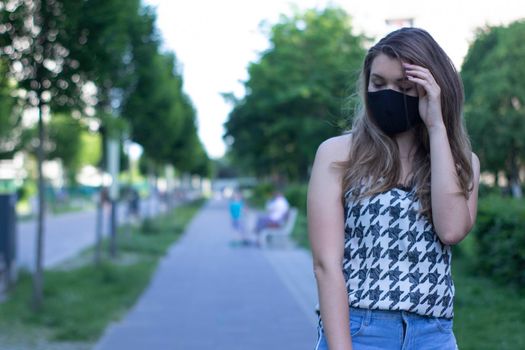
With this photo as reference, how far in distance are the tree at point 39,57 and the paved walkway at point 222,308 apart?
1.58 m

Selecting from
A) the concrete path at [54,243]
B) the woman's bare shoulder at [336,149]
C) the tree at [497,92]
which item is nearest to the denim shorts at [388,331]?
the woman's bare shoulder at [336,149]

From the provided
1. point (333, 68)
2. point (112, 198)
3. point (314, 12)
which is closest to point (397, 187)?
point (112, 198)

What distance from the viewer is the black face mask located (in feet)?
7.28

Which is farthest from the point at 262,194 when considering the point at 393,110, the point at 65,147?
the point at 393,110

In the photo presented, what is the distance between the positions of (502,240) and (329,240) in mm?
7985

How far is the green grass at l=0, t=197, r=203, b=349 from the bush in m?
4.34

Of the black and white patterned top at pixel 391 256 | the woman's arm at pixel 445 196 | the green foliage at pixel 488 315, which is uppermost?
the woman's arm at pixel 445 196

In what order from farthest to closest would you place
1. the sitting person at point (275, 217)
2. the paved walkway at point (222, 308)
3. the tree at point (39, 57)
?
the sitting person at point (275, 217) → the tree at point (39, 57) → the paved walkway at point (222, 308)

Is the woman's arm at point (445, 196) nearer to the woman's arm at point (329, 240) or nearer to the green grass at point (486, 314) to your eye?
the woman's arm at point (329, 240)

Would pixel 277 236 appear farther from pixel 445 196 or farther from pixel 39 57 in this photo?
pixel 445 196

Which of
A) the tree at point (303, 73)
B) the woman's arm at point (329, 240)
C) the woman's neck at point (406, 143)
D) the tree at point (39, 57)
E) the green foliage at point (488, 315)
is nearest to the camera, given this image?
the woman's arm at point (329, 240)

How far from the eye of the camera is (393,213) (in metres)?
2.18

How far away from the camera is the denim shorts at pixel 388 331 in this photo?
2154 millimetres

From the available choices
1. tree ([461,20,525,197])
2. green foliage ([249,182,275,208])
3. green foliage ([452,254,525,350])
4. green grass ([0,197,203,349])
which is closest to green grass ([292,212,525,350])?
green foliage ([452,254,525,350])
